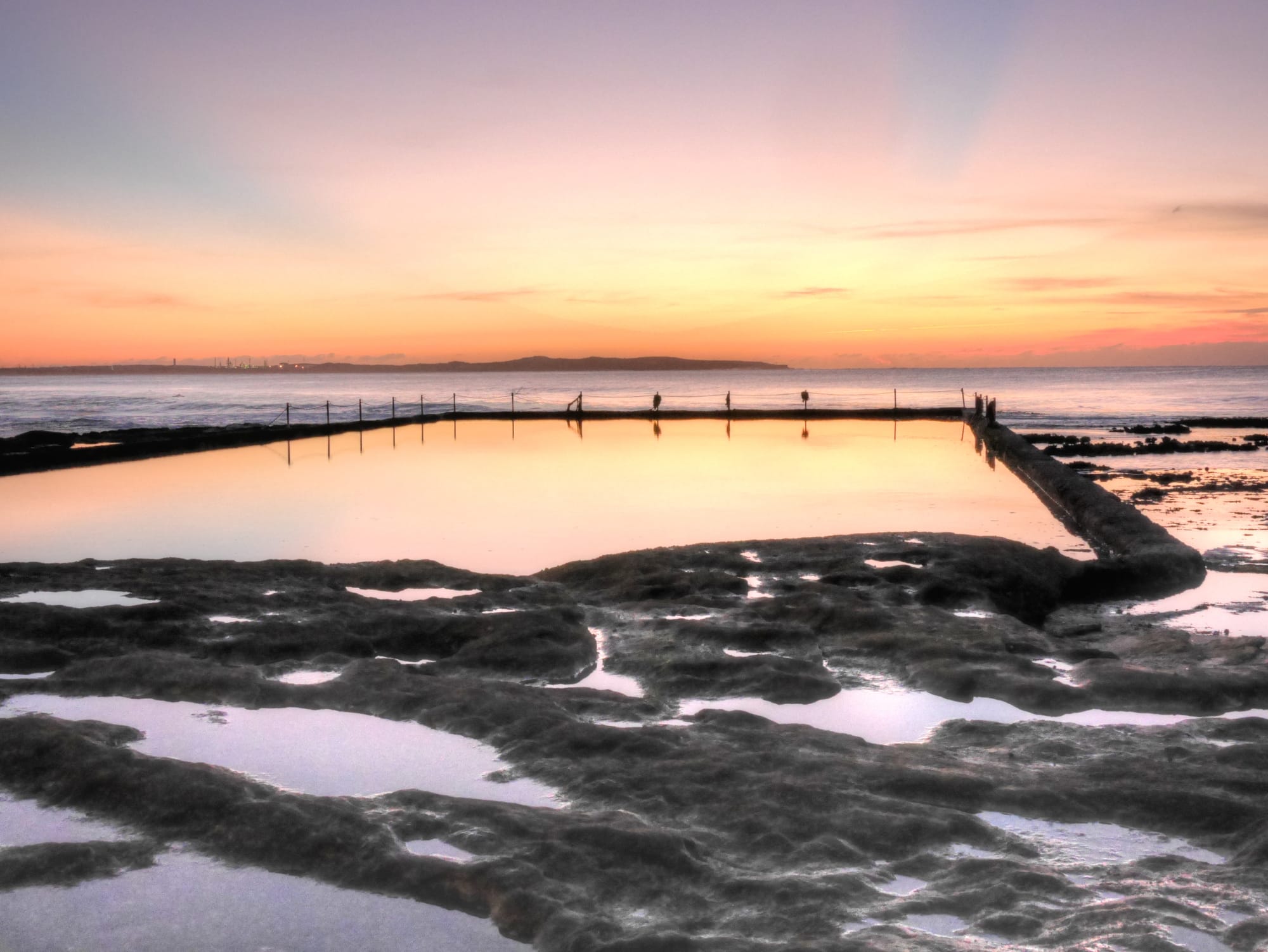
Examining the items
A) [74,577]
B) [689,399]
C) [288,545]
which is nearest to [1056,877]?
[74,577]

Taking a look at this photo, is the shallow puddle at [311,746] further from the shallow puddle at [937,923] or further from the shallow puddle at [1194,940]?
the shallow puddle at [1194,940]

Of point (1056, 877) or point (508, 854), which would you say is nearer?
point (1056, 877)

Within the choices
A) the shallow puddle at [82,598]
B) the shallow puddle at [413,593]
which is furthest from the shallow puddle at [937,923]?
the shallow puddle at [82,598]

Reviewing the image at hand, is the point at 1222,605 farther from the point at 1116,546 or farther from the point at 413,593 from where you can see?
the point at 413,593

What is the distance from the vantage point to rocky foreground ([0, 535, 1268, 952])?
11.8 feet

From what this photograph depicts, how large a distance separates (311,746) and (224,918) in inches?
65.2

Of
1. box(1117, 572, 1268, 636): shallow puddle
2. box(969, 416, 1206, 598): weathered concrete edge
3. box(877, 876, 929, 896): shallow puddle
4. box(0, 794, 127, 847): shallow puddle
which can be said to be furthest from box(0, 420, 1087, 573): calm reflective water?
box(877, 876, 929, 896): shallow puddle

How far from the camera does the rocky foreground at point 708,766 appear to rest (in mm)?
3611

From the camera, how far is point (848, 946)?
3.30 metres

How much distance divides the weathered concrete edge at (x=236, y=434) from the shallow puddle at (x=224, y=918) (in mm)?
19290

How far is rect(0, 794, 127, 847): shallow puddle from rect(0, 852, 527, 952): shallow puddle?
436 mm

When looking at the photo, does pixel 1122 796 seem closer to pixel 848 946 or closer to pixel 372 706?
pixel 848 946

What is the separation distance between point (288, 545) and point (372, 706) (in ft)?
22.1

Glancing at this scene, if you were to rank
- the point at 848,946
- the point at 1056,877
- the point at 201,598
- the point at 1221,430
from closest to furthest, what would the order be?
the point at 848,946 → the point at 1056,877 → the point at 201,598 → the point at 1221,430
